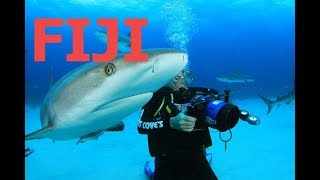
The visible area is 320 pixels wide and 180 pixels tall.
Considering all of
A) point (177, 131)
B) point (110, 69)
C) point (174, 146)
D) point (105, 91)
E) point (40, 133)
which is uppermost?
point (110, 69)

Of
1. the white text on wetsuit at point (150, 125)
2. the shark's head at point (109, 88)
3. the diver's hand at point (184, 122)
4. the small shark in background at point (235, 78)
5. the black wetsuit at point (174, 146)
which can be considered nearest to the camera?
the shark's head at point (109, 88)

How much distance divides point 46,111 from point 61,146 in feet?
20.3

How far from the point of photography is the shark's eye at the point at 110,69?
1742 mm

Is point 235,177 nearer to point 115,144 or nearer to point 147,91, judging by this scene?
point 115,144

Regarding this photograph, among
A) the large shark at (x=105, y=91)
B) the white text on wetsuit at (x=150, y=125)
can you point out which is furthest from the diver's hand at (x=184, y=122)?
the large shark at (x=105, y=91)

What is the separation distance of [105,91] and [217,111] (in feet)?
2.51

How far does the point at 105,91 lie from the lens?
1.80 m

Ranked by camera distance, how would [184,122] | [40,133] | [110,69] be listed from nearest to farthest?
1. [110,69]
2. [40,133]
3. [184,122]

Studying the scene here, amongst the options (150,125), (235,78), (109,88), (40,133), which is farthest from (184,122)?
(235,78)

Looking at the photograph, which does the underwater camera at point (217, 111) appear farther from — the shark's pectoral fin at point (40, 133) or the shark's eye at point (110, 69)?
the shark's pectoral fin at point (40, 133)

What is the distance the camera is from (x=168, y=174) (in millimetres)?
2787

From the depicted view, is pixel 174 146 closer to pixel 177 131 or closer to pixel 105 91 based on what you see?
pixel 177 131

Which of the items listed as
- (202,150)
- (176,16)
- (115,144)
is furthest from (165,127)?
(176,16)

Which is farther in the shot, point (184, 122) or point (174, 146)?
point (174, 146)
